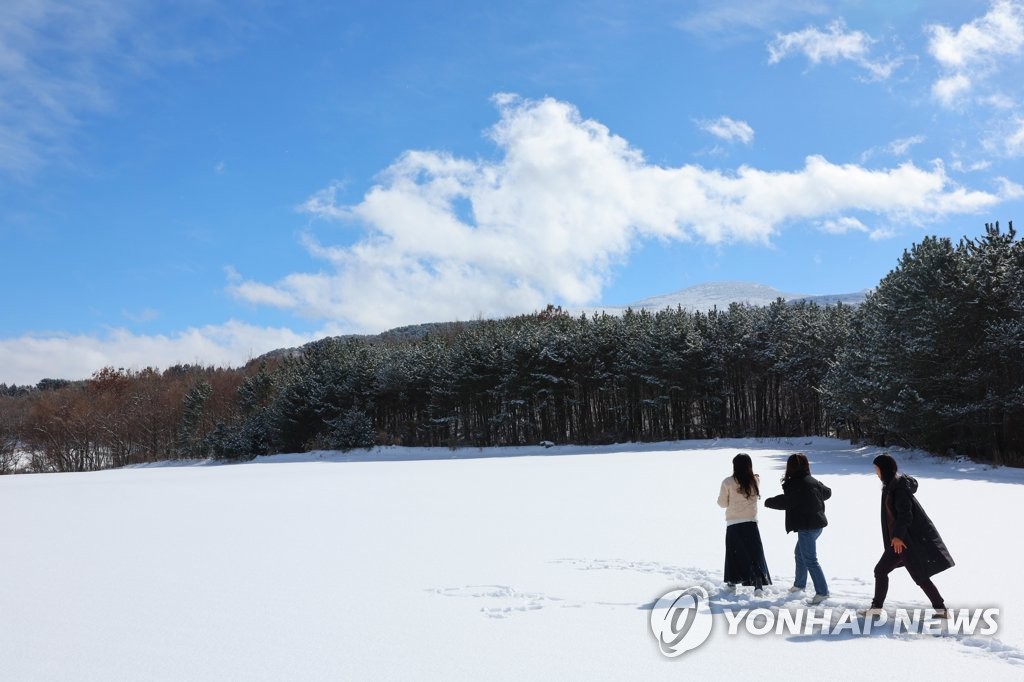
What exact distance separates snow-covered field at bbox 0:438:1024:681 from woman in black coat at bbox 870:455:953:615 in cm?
58

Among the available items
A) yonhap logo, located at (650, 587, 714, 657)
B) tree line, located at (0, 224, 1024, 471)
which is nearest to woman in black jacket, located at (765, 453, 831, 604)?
yonhap logo, located at (650, 587, 714, 657)

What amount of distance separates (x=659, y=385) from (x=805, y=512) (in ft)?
141

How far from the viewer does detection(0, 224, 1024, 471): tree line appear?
26.7 meters

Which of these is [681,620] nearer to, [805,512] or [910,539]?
[805,512]

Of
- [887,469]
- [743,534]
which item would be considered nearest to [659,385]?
[743,534]

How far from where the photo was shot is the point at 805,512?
23.5 feet

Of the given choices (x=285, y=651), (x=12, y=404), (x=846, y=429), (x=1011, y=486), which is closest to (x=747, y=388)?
(x=846, y=429)

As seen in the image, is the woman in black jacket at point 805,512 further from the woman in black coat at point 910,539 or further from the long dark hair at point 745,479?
the woman in black coat at point 910,539

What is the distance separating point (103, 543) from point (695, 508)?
40.2 ft

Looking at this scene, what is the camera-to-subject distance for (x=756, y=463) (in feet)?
91.1

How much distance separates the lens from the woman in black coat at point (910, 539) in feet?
20.8

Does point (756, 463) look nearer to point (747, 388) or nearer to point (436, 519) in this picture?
point (436, 519)

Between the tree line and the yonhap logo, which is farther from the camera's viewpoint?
the tree line

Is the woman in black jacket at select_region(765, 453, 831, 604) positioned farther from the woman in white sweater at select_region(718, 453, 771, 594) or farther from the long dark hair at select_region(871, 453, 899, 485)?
the long dark hair at select_region(871, 453, 899, 485)
